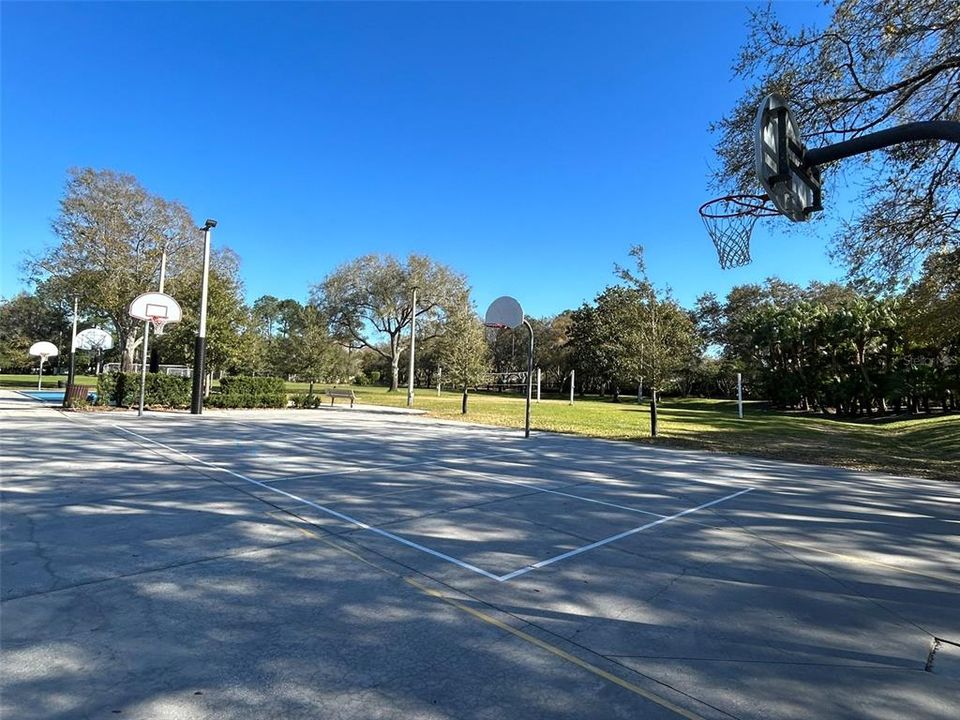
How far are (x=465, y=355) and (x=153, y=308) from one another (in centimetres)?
1437

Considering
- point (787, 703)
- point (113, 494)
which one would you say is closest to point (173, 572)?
point (113, 494)

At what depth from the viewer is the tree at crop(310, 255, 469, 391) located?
51.5 metres

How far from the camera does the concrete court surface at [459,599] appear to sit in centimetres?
255

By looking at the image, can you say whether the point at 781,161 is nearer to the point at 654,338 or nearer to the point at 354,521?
the point at 354,521

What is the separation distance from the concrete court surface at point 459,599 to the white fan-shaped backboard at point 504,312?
968cm

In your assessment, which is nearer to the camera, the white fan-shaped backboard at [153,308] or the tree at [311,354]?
the white fan-shaped backboard at [153,308]

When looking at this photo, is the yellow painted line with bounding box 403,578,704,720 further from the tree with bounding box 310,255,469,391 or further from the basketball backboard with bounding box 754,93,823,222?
the tree with bounding box 310,255,469,391

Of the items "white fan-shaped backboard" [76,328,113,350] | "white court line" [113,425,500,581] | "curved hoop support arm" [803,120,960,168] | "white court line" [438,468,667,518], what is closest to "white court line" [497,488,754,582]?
"white court line" [113,425,500,581]

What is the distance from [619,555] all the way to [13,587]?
4.63m

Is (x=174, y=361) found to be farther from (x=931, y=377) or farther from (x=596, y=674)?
(x=931, y=377)

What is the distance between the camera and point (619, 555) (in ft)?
15.6

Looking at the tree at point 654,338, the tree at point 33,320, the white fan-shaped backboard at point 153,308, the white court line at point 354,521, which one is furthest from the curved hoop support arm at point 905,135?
the tree at point 33,320

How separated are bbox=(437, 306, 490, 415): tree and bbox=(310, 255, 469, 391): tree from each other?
2154cm

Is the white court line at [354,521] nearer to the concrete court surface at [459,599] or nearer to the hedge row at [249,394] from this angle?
the concrete court surface at [459,599]
